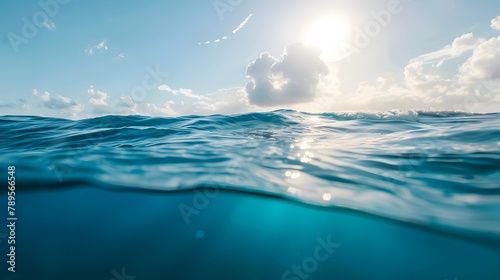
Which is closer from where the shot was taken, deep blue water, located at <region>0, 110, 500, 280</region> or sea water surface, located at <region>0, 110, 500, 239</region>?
deep blue water, located at <region>0, 110, 500, 280</region>

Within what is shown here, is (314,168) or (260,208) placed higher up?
(314,168)

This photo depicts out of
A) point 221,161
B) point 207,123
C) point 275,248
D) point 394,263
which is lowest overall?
point 394,263

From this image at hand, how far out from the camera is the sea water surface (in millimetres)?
Result: 5277

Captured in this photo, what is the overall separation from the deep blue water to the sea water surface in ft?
0.11

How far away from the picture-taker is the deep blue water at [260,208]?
460 cm

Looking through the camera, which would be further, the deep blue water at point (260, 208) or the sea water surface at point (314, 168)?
the sea water surface at point (314, 168)

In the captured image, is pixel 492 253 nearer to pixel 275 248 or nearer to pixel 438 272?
pixel 438 272

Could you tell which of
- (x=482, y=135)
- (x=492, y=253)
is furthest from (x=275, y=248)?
(x=482, y=135)

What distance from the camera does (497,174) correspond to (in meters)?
5.96

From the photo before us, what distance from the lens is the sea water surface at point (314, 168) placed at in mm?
5277

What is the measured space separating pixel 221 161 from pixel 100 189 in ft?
10.1

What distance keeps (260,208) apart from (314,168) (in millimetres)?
1703

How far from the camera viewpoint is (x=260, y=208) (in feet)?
21.3

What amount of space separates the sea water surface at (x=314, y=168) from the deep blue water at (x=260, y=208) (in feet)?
0.11
